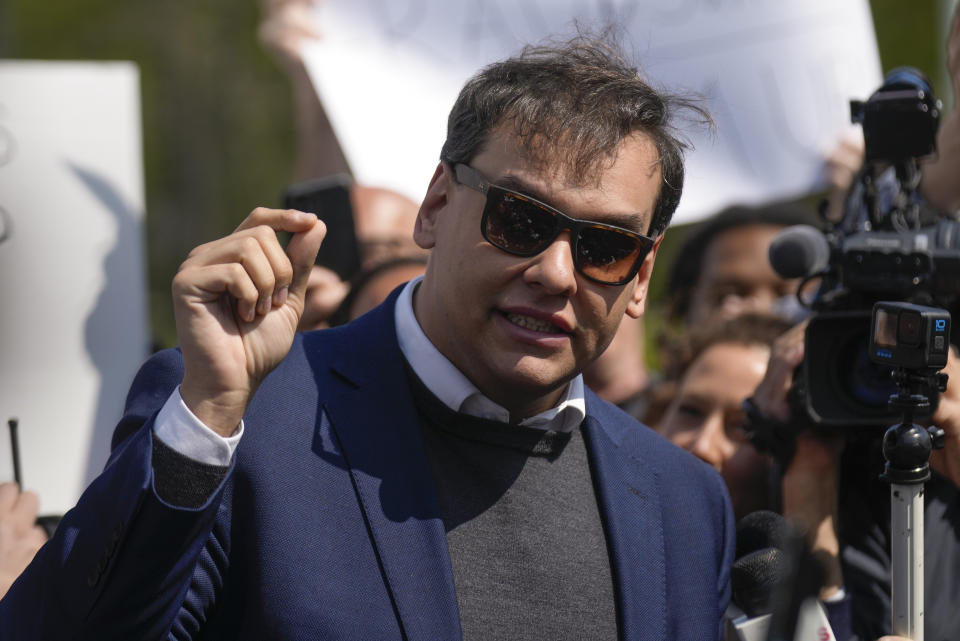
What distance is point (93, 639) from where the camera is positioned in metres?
1.81

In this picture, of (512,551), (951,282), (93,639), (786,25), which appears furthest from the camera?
(786,25)

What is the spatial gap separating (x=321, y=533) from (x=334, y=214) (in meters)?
1.59

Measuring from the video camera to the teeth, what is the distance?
63cm

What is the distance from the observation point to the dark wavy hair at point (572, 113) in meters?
2.26

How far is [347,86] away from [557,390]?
199cm

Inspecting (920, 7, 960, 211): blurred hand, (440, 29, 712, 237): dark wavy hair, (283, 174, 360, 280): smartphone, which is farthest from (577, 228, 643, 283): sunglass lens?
(283, 174, 360, 280): smartphone


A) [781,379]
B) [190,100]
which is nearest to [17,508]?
[781,379]

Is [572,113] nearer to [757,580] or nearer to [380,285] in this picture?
[757,580]

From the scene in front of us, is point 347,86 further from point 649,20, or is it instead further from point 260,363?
point 260,363

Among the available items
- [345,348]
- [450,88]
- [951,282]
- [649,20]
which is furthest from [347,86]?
[951,282]

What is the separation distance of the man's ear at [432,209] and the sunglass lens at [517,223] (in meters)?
0.20

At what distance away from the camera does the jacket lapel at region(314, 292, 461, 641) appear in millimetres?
2115

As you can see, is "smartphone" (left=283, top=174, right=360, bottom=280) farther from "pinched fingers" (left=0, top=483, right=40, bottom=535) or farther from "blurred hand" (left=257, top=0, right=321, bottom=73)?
"pinched fingers" (left=0, top=483, right=40, bottom=535)

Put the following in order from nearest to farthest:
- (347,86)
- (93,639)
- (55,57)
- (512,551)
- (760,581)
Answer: (93,639) → (760,581) → (512,551) → (347,86) → (55,57)
